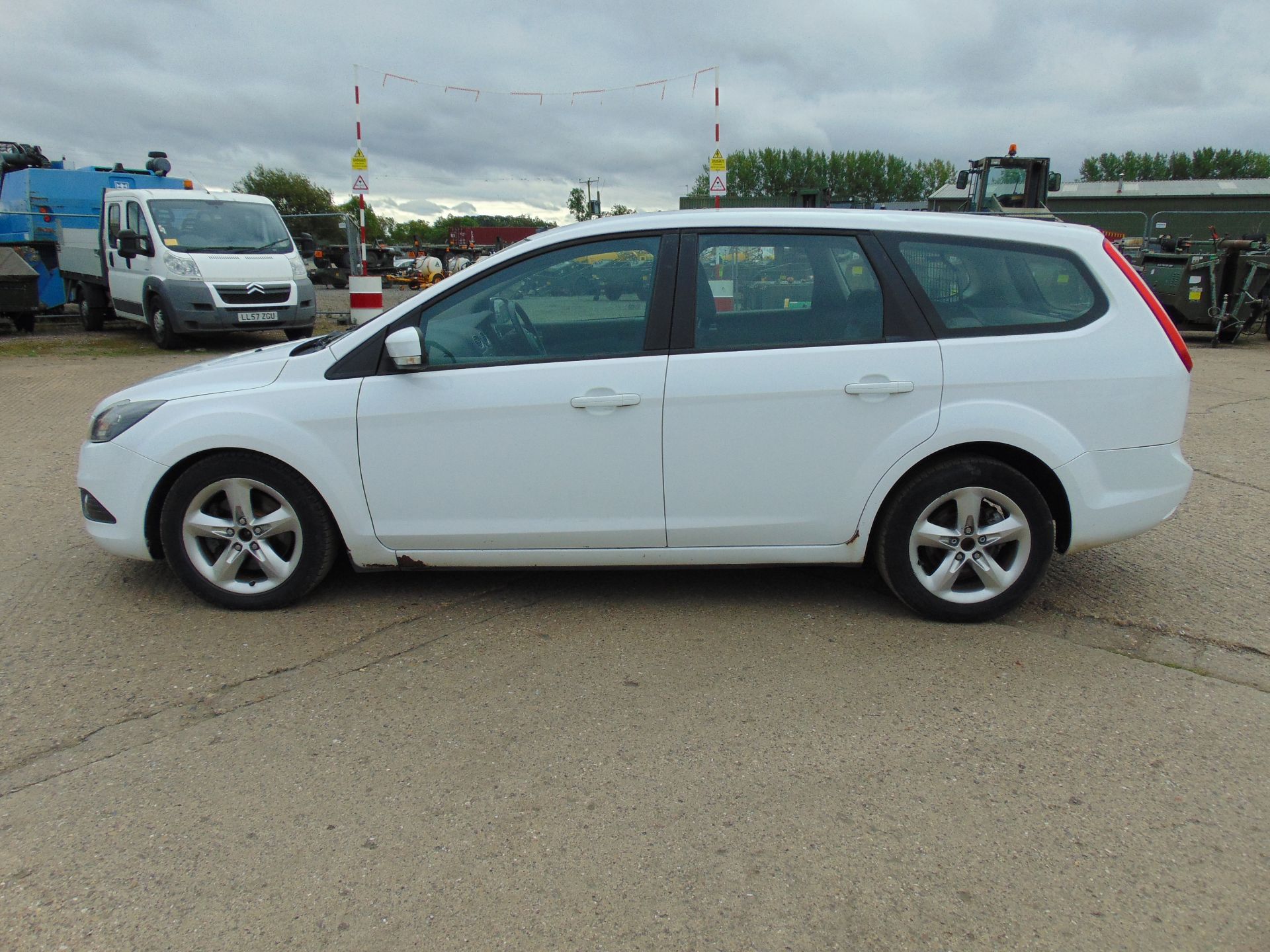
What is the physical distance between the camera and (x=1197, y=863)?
8.05 ft

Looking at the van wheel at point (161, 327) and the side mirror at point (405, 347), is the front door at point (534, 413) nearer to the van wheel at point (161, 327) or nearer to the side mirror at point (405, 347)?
the side mirror at point (405, 347)

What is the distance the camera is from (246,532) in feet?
13.2

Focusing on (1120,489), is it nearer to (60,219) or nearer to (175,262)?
(175,262)

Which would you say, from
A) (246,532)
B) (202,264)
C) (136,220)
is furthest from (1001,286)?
(136,220)

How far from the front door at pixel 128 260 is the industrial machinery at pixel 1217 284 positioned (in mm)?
14985

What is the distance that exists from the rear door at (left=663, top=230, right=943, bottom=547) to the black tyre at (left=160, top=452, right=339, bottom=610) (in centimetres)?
154

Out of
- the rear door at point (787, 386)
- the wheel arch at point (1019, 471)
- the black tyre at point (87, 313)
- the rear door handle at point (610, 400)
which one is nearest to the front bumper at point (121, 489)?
→ the rear door handle at point (610, 400)

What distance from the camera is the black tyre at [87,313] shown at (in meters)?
15.4

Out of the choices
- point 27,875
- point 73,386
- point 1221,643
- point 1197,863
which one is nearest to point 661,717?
point 1197,863

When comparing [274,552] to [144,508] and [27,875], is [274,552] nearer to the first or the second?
[144,508]

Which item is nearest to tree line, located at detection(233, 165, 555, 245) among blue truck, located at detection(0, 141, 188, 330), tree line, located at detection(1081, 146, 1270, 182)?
blue truck, located at detection(0, 141, 188, 330)

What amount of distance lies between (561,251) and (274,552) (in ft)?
5.86

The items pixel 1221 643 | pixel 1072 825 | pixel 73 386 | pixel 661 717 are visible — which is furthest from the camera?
pixel 73 386

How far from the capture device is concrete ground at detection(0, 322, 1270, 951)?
2305mm
